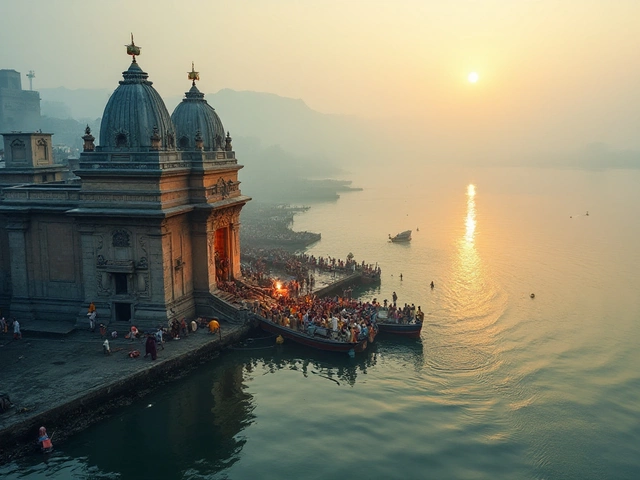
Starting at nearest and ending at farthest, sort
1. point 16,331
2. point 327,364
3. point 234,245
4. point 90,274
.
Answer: point 16,331 → point 327,364 → point 90,274 → point 234,245

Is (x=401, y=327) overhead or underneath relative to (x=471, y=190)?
underneath

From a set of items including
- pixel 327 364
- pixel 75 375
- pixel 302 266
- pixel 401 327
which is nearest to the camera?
pixel 75 375

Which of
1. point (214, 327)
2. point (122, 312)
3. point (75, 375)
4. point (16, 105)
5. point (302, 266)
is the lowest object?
point (75, 375)

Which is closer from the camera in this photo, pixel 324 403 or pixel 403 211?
pixel 324 403

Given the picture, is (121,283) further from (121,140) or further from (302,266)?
(302,266)

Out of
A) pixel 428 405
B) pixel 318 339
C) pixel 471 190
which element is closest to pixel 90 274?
pixel 318 339

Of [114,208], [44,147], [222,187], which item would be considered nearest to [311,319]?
[222,187]

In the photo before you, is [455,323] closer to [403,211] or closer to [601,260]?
[601,260]

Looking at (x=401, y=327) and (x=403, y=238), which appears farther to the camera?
(x=403, y=238)
